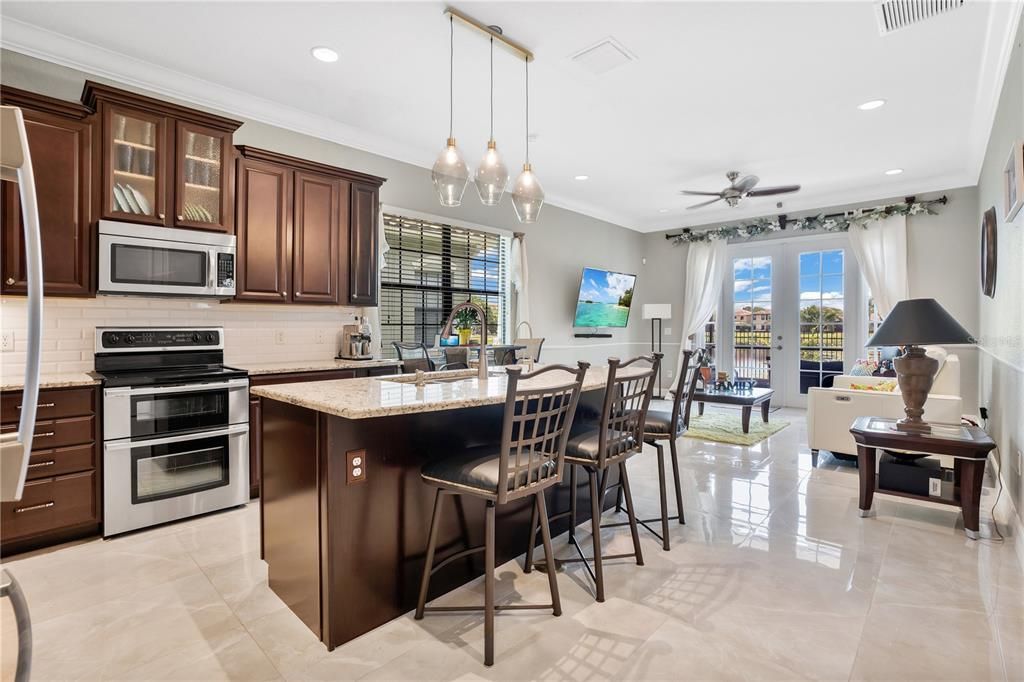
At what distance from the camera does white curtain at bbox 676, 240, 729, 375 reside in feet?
25.8

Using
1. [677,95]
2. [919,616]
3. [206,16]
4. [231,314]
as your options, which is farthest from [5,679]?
[677,95]

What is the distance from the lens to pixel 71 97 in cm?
319

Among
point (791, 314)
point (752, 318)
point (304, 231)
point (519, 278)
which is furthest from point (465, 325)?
point (791, 314)

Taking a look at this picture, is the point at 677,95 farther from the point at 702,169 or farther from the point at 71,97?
the point at 71,97

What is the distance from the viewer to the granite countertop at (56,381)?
8.49 feet

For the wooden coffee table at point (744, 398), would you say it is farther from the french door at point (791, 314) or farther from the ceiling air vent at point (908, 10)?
the ceiling air vent at point (908, 10)

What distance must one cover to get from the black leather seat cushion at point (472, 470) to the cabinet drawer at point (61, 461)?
204cm

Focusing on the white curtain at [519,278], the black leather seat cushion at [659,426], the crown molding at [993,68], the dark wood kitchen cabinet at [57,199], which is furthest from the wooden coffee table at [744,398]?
the dark wood kitchen cabinet at [57,199]

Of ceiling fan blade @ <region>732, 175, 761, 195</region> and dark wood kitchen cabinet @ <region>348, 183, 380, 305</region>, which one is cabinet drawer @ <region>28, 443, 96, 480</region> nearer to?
dark wood kitchen cabinet @ <region>348, 183, 380, 305</region>

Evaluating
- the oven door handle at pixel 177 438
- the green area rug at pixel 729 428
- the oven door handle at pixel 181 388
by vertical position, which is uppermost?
the oven door handle at pixel 181 388

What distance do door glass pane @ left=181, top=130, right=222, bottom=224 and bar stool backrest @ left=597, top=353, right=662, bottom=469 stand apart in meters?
2.86

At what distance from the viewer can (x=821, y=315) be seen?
7.09 m

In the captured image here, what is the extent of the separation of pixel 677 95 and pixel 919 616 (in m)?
3.45

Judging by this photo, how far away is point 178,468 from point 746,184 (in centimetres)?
549
